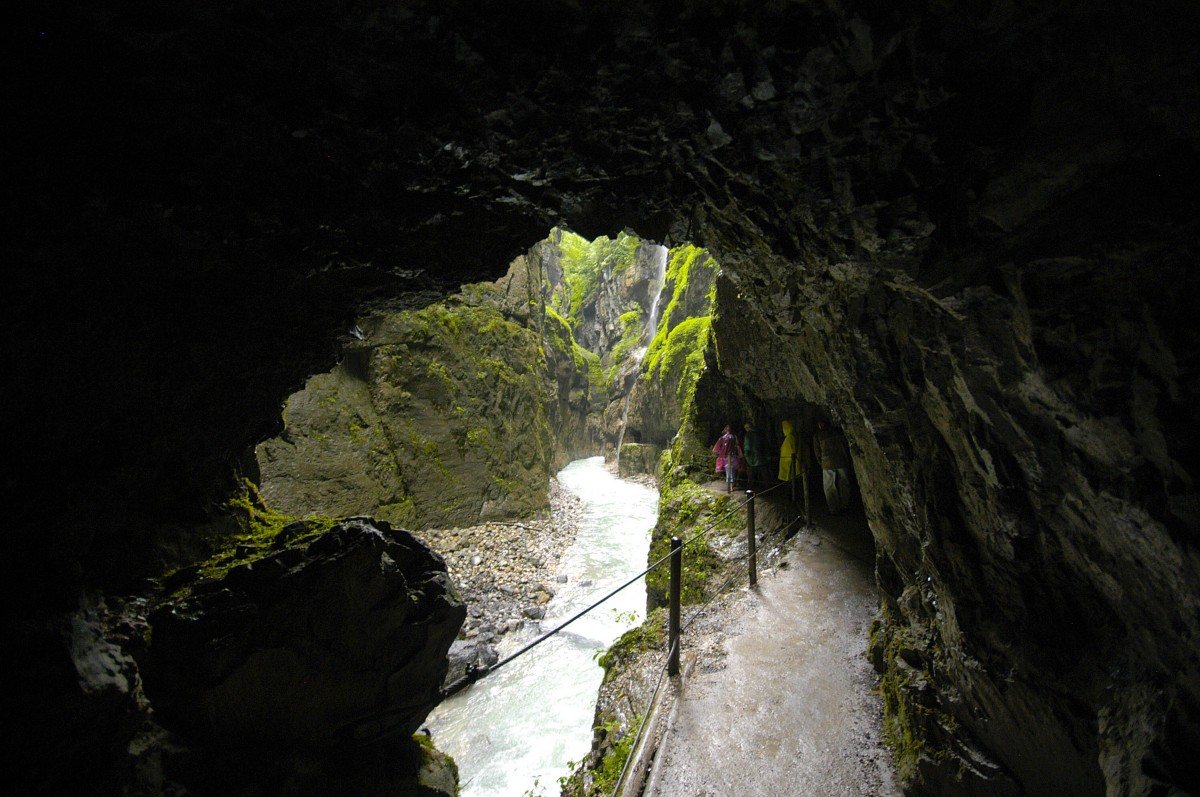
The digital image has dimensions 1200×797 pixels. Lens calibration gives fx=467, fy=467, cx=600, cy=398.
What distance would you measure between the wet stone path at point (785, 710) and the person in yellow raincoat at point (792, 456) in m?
2.62

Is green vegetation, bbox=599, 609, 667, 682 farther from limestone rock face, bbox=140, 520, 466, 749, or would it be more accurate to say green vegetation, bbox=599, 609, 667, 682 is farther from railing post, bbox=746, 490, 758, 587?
limestone rock face, bbox=140, 520, 466, 749

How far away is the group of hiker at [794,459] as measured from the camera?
319 inches

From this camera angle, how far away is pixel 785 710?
4203 mm

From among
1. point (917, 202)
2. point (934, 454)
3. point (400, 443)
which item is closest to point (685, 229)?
point (917, 202)

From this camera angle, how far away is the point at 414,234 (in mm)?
3484

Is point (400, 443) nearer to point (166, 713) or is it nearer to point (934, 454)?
point (166, 713)

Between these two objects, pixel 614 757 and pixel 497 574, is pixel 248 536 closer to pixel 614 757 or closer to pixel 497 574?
pixel 614 757

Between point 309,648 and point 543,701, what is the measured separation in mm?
5539

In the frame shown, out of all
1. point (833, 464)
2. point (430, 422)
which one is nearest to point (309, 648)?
point (833, 464)

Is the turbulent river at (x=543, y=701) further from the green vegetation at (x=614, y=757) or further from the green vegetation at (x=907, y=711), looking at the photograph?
the green vegetation at (x=907, y=711)

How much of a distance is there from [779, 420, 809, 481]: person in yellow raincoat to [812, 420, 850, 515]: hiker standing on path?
1.03 feet

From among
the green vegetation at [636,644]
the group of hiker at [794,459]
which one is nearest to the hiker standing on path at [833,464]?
the group of hiker at [794,459]

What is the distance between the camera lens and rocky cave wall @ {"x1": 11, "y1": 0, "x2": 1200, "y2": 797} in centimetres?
157

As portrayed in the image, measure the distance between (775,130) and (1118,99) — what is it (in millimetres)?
1195
